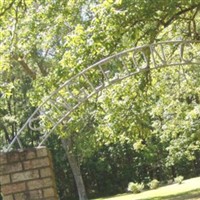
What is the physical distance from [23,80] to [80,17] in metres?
17.5

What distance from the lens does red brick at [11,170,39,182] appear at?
21.6 feet

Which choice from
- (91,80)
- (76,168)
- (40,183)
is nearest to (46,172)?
(40,183)

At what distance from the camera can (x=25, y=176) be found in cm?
659

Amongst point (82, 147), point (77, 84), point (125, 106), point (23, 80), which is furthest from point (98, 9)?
point (23, 80)

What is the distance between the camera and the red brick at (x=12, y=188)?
21.4 ft

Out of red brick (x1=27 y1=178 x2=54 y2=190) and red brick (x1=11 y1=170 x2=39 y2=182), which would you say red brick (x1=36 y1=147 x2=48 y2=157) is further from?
red brick (x1=27 y1=178 x2=54 y2=190)

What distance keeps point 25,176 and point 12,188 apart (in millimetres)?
234

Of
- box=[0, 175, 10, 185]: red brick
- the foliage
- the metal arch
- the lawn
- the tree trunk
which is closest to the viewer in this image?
box=[0, 175, 10, 185]: red brick

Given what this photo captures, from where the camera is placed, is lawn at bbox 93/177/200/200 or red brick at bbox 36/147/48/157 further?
lawn at bbox 93/177/200/200

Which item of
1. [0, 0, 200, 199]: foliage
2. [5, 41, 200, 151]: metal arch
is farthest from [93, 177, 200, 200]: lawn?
[5, 41, 200, 151]: metal arch

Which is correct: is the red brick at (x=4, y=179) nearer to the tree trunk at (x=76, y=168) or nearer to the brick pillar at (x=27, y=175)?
the brick pillar at (x=27, y=175)

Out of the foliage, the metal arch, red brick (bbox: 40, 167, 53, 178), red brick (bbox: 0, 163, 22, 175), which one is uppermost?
the foliage

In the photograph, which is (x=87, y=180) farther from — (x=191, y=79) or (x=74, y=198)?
(x=191, y=79)

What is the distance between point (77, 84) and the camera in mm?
9742
